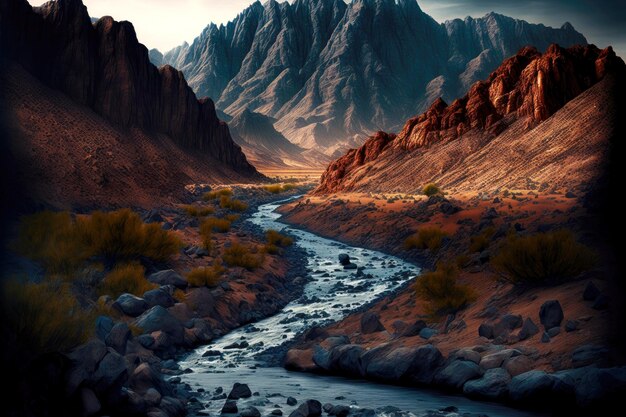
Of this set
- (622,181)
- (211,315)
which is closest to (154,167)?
(211,315)

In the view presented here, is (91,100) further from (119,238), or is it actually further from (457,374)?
(457,374)

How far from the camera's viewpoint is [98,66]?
7825cm

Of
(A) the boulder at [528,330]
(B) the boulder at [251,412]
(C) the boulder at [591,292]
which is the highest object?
(C) the boulder at [591,292]

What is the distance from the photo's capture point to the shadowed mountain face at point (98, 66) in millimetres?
66000

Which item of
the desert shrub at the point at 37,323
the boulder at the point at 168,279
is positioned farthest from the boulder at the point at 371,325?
the desert shrub at the point at 37,323

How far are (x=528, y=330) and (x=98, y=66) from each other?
75.0m

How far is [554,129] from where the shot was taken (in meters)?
64.1

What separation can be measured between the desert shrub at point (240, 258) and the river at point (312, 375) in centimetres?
302

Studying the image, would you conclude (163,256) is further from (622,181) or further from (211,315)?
(622,181)

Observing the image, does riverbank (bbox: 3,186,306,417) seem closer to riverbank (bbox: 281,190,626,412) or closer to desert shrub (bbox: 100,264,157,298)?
desert shrub (bbox: 100,264,157,298)

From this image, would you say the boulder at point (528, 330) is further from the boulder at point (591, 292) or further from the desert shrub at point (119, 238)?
the desert shrub at point (119, 238)

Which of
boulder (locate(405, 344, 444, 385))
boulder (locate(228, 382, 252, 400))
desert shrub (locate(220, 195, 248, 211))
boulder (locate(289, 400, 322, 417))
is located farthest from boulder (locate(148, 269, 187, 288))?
desert shrub (locate(220, 195, 248, 211))

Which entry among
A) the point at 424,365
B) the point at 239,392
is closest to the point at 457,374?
the point at 424,365

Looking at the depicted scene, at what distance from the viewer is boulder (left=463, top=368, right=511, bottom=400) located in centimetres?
1311
